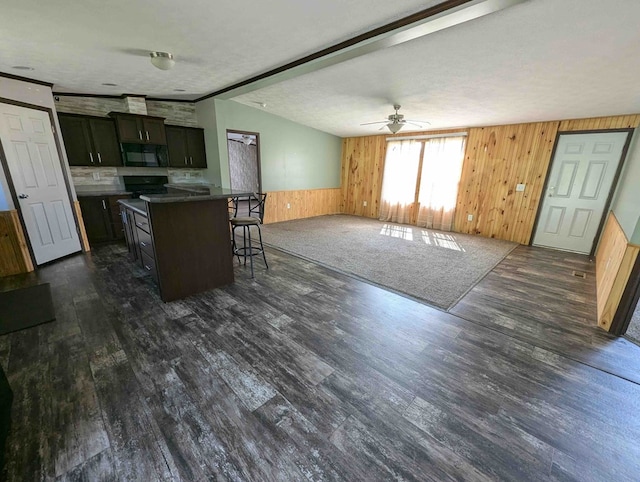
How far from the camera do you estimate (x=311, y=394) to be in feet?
5.25

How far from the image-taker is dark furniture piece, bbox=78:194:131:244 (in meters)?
4.25

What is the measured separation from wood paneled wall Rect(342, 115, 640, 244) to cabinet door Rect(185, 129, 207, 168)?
4650 millimetres

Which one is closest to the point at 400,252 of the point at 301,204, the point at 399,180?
the point at 399,180

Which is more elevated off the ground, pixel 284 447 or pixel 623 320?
pixel 623 320

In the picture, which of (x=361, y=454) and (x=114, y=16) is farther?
(x=114, y=16)

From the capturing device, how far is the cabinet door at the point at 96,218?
13.9ft

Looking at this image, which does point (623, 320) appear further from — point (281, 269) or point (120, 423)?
point (120, 423)

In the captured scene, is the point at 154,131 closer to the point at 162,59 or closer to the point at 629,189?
the point at 162,59

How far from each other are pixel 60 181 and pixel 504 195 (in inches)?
296

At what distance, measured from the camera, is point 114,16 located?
82.6 inches

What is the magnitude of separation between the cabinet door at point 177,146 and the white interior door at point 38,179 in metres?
1.67

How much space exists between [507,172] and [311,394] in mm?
5616

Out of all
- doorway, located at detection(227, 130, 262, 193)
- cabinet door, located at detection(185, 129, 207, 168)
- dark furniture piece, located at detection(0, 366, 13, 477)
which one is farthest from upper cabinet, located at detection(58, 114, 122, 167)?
doorway, located at detection(227, 130, 262, 193)

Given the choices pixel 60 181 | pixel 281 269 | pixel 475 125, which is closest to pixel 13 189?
pixel 60 181
